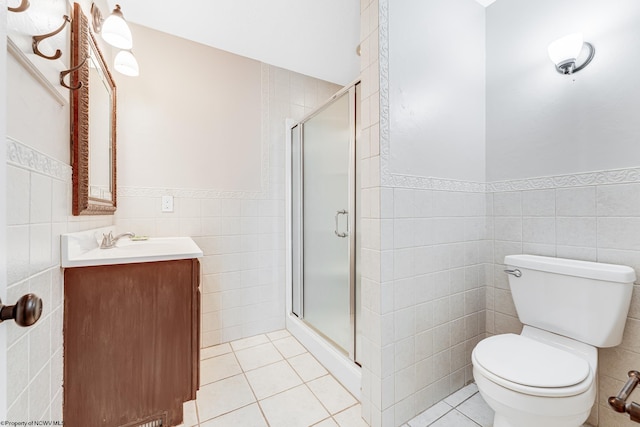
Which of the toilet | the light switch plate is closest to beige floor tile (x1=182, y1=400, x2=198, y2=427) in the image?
the light switch plate

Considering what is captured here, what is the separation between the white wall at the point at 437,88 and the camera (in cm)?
133

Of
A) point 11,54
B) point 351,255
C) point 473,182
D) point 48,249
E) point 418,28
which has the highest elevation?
point 418,28

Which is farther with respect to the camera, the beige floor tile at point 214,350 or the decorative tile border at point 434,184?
the beige floor tile at point 214,350

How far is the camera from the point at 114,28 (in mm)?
1221

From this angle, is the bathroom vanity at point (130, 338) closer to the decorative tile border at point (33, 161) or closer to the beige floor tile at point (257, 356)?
the decorative tile border at point (33, 161)

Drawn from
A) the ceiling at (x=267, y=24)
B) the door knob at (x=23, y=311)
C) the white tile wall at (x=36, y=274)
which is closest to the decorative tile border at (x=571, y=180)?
the ceiling at (x=267, y=24)

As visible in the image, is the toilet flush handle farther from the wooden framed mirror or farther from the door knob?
the wooden framed mirror

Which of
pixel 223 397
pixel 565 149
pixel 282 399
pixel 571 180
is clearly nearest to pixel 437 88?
pixel 565 149

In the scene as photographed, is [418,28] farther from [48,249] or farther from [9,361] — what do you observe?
[9,361]

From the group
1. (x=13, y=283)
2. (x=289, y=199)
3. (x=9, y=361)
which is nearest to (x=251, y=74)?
(x=289, y=199)

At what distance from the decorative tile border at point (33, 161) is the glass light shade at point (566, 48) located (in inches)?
82.6

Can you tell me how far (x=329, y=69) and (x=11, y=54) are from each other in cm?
189

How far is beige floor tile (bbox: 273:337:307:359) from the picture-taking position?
1.99 meters

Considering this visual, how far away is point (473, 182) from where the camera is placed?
1.64 meters
